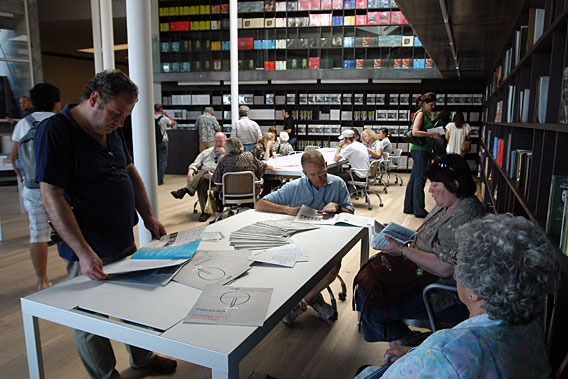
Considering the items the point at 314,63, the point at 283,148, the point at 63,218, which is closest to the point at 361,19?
the point at 314,63

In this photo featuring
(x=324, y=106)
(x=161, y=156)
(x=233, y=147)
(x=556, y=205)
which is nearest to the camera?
(x=556, y=205)

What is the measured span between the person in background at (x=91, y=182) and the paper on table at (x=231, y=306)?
1.59ft

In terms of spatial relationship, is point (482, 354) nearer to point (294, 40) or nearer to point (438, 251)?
point (438, 251)

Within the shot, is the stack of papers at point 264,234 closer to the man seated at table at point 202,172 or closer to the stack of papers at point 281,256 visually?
the stack of papers at point 281,256

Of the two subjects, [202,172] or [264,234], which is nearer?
[264,234]

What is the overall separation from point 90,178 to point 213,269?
28.0 inches

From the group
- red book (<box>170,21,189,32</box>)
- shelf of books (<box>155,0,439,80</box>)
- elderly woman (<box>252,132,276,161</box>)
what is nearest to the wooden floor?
elderly woman (<box>252,132,276,161</box>)

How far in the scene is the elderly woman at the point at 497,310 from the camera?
931 millimetres

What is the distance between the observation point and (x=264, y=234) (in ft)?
7.57

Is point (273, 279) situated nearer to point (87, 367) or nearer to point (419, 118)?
point (87, 367)

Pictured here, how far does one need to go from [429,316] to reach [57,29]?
13915 mm

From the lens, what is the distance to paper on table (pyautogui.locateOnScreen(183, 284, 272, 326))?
1311mm

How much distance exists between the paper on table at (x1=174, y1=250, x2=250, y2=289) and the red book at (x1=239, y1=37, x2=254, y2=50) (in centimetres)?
1060

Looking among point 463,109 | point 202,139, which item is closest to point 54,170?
point 202,139
